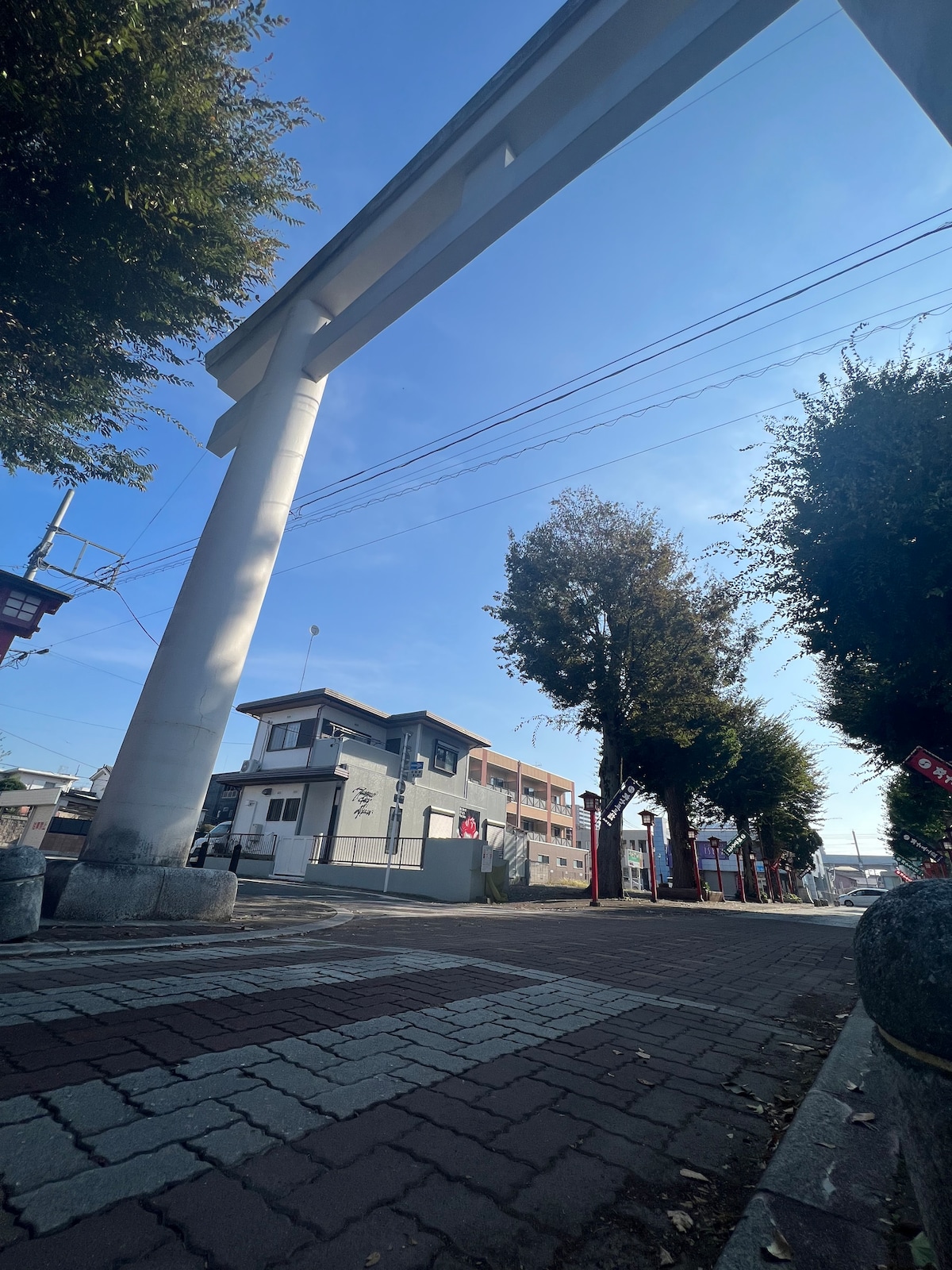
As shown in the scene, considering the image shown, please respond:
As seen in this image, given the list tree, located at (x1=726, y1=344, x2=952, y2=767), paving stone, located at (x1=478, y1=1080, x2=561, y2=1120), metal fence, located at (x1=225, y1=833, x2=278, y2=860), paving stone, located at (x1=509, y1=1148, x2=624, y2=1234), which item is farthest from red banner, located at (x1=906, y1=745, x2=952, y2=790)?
metal fence, located at (x1=225, y1=833, x2=278, y2=860)

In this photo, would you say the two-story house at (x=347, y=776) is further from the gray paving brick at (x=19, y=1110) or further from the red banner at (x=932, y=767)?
the gray paving brick at (x=19, y=1110)

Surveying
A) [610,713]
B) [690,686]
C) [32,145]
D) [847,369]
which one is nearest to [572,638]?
[610,713]

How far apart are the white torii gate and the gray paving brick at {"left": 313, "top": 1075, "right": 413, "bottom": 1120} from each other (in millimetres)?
5764

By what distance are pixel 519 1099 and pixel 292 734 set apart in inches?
1099

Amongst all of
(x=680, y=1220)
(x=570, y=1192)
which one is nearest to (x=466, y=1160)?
(x=570, y=1192)

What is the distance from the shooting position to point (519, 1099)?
2328 millimetres

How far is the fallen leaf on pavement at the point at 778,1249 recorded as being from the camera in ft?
4.58

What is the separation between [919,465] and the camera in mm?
10578

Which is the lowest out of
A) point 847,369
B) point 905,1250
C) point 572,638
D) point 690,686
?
point 905,1250

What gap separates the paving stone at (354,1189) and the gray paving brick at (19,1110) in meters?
0.96

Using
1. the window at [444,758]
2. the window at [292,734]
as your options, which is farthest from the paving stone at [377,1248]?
the window at [444,758]

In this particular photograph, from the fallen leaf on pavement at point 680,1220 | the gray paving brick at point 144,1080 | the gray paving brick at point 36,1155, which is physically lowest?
the fallen leaf on pavement at point 680,1220

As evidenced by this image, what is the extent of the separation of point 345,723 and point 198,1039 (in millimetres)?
26984

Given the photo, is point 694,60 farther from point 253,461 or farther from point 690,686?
point 690,686
